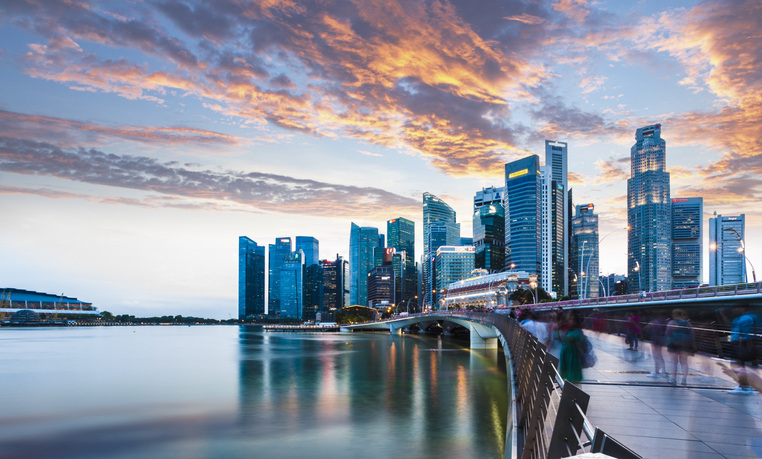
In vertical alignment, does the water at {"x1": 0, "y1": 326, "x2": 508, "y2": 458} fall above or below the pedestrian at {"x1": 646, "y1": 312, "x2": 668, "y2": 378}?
below

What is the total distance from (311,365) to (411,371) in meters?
14.3

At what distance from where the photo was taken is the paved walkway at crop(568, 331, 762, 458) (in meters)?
7.60

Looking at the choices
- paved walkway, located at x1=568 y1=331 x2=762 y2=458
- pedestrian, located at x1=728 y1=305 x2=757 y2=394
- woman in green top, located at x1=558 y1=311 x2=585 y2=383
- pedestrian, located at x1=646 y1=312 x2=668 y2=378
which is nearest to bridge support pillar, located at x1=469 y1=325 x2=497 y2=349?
pedestrian, located at x1=646 y1=312 x2=668 y2=378

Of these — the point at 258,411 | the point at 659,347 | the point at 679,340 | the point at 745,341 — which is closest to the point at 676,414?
the point at 745,341

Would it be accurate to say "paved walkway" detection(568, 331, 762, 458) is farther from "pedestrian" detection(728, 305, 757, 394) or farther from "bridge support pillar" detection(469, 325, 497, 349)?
"bridge support pillar" detection(469, 325, 497, 349)

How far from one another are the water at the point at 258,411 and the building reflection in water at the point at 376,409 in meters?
0.10

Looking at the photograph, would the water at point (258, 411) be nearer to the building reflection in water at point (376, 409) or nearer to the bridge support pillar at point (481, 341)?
the building reflection in water at point (376, 409)

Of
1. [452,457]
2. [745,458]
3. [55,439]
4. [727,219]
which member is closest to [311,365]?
[55,439]

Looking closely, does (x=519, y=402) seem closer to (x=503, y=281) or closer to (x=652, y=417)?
(x=652, y=417)

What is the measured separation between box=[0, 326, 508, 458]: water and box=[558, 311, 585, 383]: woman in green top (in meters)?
14.3

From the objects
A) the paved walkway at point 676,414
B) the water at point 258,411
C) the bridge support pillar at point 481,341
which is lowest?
the bridge support pillar at point 481,341

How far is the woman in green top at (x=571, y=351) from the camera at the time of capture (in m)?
12.8

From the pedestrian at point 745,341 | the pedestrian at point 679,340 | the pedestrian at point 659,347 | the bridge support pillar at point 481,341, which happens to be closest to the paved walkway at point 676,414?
the pedestrian at point 659,347

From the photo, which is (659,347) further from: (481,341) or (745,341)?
(481,341)
